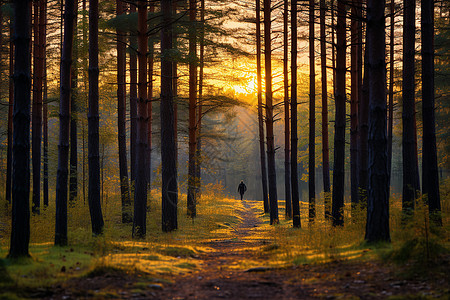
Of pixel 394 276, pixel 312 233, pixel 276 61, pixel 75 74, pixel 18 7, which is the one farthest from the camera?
pixel 276 61

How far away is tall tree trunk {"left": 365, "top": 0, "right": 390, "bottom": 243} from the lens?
8289mm

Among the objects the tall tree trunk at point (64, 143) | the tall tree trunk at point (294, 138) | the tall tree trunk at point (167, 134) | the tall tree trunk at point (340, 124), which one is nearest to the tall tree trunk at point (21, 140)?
the tall tree trunk at point (64, 143)

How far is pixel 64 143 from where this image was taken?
10102 mm

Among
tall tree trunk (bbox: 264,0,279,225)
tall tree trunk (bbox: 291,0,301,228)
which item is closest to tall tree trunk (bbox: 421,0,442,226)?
tall tree trunk (bbox: 291,0,301,228)

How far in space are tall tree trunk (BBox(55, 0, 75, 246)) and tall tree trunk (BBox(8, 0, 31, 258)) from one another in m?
2.49

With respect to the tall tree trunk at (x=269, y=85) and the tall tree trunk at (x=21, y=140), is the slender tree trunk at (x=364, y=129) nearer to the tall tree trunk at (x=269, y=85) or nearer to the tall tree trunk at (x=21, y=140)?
the tall tree trunk at (x=269, y=85)

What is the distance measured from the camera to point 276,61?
20.5 metres

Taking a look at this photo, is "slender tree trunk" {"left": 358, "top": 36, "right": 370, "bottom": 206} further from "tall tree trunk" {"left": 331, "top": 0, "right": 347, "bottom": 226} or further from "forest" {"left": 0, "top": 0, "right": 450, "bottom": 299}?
"tall tree trunk" {"left": 331, "top": 0, "right": 347, "bottom": 226}

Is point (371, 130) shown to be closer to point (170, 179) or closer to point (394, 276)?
point (394, 276)

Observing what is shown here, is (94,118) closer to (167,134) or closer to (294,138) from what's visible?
(167,134)

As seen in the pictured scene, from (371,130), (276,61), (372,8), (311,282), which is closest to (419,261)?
(311,282)

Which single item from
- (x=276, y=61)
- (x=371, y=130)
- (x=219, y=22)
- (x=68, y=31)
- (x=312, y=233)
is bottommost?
(x=312, y=233)

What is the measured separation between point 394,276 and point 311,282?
4.12 feet

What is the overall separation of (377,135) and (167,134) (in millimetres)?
8141
